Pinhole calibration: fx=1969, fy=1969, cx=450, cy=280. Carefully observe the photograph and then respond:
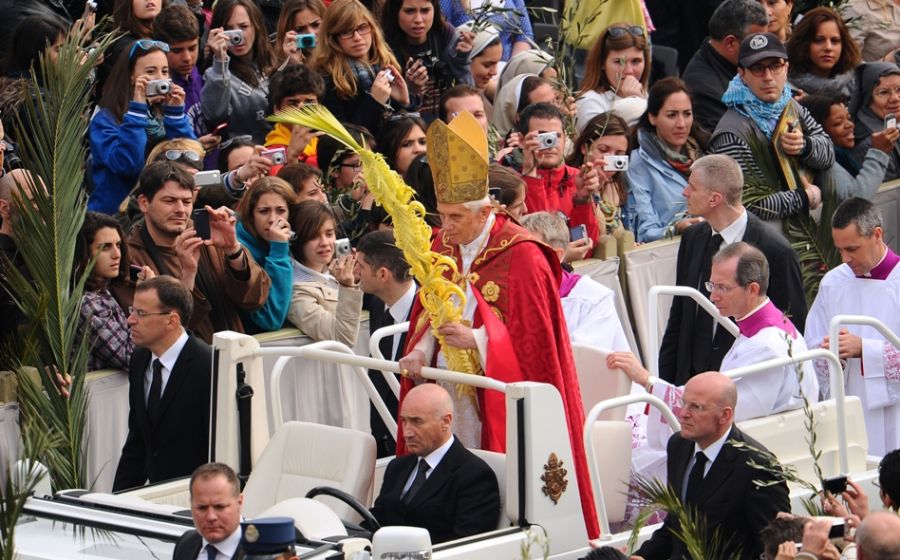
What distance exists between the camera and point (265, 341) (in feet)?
36.4

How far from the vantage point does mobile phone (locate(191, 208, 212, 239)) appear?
1115 cm

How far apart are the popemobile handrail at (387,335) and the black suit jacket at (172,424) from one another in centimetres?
84

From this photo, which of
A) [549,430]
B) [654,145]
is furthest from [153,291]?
[654,145]

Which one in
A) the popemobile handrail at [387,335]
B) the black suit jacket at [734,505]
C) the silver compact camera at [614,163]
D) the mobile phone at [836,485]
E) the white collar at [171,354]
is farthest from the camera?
the silver compact camera at [614,163]

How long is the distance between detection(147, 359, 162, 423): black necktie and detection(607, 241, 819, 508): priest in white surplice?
2267 mm

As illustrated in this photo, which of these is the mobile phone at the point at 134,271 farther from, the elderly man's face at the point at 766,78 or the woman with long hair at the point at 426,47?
the elderly man's face at the point at 766,78

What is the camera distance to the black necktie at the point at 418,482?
8.73 metres

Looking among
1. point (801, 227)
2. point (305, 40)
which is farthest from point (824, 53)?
point (305, 40)

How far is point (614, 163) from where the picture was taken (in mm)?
12625

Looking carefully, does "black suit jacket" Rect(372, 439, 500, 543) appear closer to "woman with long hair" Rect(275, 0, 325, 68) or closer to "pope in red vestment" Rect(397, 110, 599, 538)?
"pope in red vestment" Rect(397, 110, 599, 538)

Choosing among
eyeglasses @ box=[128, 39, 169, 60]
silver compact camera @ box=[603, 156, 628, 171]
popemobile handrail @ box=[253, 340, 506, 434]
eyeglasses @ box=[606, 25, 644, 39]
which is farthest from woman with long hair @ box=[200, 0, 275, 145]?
popemobile handrail @ box=[253, 340, 506, 434]

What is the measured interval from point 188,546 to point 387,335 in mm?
2885

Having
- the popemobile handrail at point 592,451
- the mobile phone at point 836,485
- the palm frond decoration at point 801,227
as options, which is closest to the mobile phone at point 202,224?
the popemobile handrail at point 592,451

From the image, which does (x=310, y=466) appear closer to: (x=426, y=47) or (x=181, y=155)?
(x=181, y=155)
